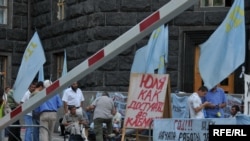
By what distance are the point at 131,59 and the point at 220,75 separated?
21.6 feet

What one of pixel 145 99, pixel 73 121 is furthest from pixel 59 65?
pixel 145 99

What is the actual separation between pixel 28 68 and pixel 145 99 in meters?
3.81

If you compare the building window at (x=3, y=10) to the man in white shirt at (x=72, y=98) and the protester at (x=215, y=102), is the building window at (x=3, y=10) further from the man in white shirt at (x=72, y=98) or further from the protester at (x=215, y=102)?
the protester at (x=215, y=102)

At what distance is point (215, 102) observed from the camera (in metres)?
14.7

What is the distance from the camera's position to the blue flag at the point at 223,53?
1435 cm

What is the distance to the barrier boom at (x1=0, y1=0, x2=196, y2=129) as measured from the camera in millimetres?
6355

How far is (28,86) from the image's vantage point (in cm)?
1509

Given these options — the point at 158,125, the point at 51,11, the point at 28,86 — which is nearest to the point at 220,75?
the point at 158,125

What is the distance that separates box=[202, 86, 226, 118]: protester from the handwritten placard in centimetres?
190

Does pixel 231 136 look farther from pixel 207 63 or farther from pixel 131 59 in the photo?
pixel 131 59

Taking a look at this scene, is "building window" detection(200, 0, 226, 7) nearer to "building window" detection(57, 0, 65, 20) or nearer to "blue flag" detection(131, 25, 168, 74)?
"blue flag" detection(131, 25, 168, 74)

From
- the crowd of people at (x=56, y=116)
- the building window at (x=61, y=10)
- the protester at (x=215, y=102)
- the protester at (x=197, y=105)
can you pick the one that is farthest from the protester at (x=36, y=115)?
the building window at (x=61, y=10)

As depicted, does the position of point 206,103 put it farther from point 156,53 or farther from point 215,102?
point 156,53

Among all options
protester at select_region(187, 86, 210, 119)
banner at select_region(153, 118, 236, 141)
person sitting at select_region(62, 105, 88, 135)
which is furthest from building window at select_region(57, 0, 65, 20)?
banner at select_region(153, 118, 236, 141)
